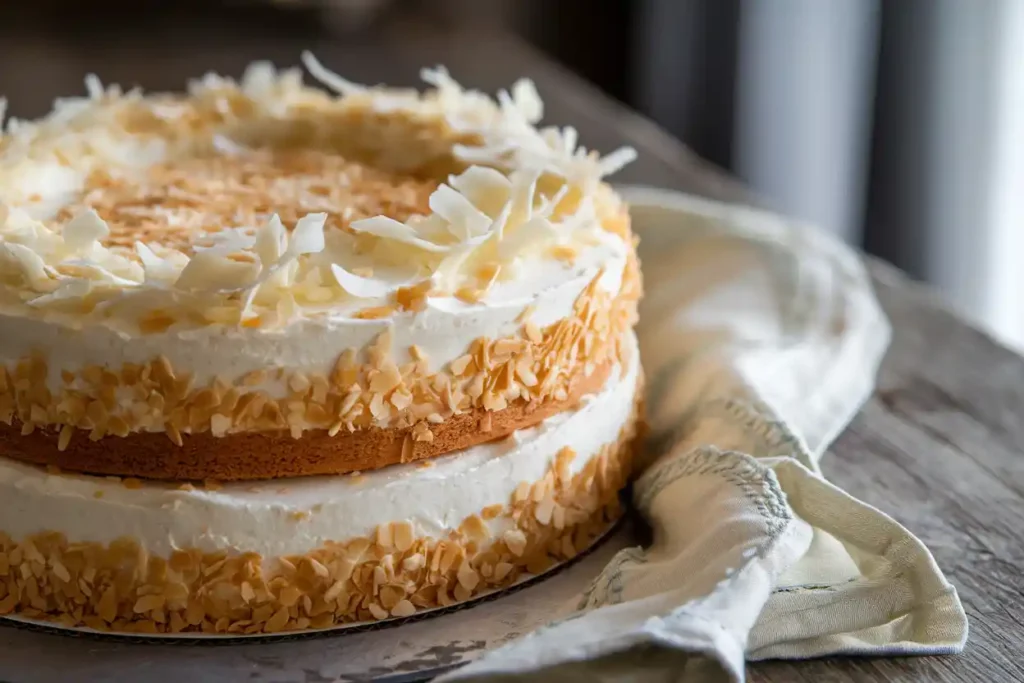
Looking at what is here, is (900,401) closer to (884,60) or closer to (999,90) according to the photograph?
(999,90)

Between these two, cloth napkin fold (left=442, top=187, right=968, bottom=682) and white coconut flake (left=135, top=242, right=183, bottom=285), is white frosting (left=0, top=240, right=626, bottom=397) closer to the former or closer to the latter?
white coconut flake (left=135, top=242, right=183, bottom=285)

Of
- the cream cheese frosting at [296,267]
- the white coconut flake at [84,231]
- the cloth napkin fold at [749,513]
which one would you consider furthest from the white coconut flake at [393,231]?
the cloth napkin fold at [749,513]

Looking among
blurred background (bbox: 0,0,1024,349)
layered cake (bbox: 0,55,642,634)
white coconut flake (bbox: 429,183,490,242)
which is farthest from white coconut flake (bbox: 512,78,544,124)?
blurred background (bbox: 0,0,1024,349)

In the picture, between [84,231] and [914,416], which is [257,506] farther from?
[914,416]

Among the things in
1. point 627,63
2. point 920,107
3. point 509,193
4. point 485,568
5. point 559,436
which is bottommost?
point 627,63

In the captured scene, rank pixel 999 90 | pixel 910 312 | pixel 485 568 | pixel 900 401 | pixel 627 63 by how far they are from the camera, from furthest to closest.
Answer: pixel 627 63
pixel 999 90
pixel 910 312
pixel 900 401
pixel 485 568

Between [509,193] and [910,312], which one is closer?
[509,193]

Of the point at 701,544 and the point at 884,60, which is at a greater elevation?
the point at 701,544

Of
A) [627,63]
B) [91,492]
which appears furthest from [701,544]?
[627,63]
